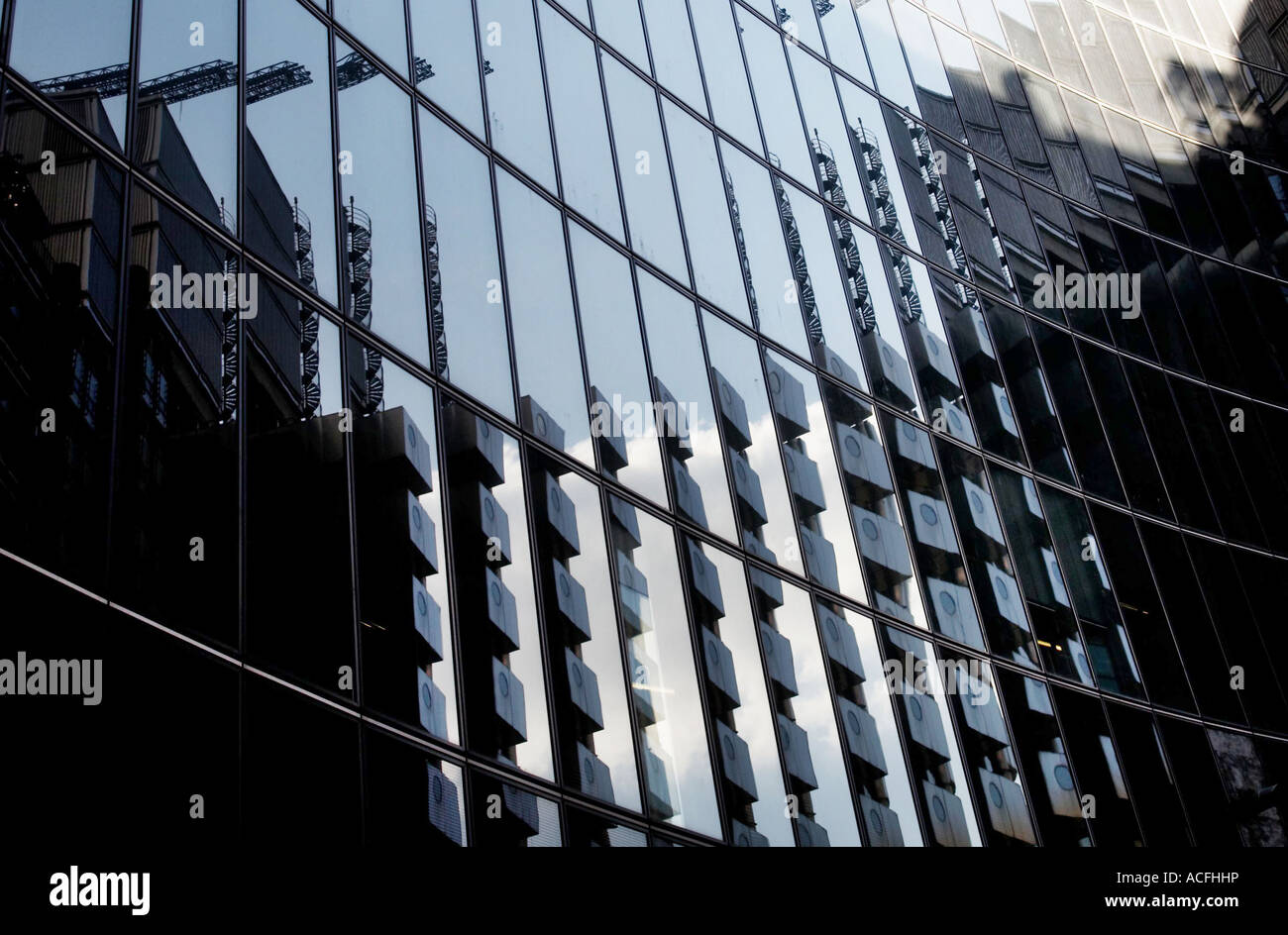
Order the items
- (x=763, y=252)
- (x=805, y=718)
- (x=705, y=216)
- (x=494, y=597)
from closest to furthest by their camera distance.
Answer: (x=494, y=597) < (x=805, y=718) < (x=705, y=216) < (x=763, y=252)

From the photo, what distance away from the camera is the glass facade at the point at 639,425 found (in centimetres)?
1106

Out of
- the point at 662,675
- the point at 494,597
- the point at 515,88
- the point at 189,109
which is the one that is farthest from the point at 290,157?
the point at 662,675

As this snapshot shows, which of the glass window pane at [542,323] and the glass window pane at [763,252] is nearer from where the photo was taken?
the glass window pane at [542,323]

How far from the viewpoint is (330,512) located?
Answer: 12.9 meters

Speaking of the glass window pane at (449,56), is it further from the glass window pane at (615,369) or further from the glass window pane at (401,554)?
the glass window pane at (401,554)

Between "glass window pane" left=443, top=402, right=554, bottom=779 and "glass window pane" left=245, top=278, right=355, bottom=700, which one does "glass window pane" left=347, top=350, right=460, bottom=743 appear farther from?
"glass window pane" left=443, top=402, right=554, bottom=779

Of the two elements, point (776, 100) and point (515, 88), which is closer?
point (515, 88)

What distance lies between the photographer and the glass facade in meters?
11.1

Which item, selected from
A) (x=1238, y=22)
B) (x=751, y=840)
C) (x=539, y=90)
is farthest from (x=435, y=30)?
(x=1238, y=22)

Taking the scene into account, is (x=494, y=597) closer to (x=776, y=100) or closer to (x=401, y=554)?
(x=401, y=554)

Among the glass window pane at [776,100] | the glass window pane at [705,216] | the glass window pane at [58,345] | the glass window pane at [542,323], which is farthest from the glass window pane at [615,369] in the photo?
the glass window pane at [58,345]

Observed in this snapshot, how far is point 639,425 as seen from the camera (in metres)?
18.4
